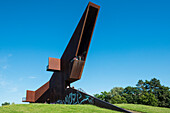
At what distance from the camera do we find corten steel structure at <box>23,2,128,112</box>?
607 inches

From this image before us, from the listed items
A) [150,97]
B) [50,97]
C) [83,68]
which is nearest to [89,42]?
[83,68]

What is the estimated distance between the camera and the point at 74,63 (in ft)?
53.9

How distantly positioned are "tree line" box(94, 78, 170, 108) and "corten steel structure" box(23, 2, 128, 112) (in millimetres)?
20015

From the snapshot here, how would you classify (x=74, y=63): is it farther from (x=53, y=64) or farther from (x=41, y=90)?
(x=41, y=90)

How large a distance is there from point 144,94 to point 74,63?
80.2 feet

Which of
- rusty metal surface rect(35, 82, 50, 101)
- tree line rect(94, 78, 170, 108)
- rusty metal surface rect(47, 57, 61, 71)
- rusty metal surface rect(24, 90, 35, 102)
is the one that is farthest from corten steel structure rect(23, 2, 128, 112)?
tree line rect(94, 78, 170, 108)

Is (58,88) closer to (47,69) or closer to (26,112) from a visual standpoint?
(47,69)

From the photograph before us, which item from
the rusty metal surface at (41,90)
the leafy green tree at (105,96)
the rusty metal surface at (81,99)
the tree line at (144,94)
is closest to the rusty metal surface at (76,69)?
the rusty metal surface at (81,99)

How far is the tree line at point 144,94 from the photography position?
108 feet

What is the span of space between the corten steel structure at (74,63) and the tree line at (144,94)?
65.7 feet

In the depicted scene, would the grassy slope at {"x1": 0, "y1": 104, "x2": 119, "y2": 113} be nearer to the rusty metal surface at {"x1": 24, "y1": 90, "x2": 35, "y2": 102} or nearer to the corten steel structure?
the corten steel structure

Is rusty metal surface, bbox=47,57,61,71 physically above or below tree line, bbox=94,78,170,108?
above

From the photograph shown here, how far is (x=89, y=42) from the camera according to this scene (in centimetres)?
1691

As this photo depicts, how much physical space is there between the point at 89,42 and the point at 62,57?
15.6ft
